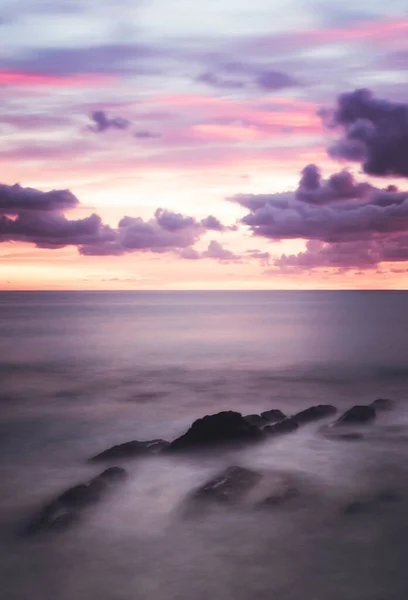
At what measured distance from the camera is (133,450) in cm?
1912

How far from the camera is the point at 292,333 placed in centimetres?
7856

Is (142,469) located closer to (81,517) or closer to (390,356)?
(81,517)

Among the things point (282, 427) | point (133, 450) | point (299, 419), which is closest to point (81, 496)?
point (133, 450)

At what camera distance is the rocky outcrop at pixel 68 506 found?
14.0 metres

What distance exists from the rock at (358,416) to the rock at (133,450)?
282 inches

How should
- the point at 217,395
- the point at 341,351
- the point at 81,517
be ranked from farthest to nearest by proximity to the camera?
1. the point at 341,351
2. the point at 217,395
3. the point at 81,517

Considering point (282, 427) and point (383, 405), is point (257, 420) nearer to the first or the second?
point (282, 427)

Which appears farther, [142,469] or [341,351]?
[341,351]

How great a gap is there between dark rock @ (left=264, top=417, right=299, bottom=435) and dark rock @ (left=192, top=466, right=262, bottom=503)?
197 inches

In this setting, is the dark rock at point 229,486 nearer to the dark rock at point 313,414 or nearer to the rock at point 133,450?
the rock at point 133,450

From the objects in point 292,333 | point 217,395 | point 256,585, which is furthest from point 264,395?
point 292,333

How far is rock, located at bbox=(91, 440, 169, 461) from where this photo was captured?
1902cm

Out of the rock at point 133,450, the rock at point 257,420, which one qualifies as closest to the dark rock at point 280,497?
the rock at point 133,450

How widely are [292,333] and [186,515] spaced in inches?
2541
